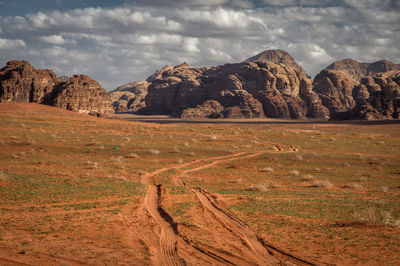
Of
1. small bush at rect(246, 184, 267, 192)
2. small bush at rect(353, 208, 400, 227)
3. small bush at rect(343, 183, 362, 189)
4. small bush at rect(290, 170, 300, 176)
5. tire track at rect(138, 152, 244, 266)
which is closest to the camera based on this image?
tire track at rect(138, 152, 244, 266)

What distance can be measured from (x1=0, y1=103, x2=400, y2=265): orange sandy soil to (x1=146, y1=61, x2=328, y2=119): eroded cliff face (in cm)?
12974

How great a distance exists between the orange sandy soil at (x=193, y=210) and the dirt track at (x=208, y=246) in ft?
0.12

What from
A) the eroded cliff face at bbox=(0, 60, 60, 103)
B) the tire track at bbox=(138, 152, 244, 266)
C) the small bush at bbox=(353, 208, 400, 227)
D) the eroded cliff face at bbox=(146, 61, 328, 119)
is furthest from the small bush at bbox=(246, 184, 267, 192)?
the eroded cliff face at bbox=(146, 61, 328, 119)

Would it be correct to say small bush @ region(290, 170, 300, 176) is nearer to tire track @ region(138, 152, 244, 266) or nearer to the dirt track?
tire track @ region(138, 152, 244, 266)

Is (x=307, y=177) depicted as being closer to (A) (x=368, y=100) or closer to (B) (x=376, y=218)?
(B) (x=376, y=218)

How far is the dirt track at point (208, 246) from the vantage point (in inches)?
403

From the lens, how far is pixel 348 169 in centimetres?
3027

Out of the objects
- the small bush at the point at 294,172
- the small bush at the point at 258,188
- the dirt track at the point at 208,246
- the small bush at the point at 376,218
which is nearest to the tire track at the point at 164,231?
the dirt track at the point at 208,246

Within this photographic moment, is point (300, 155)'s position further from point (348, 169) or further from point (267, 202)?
point (267, 202)

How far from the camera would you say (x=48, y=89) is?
9425 cm

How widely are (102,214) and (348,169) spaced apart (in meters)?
23.1

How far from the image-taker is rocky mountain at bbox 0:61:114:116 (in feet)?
283

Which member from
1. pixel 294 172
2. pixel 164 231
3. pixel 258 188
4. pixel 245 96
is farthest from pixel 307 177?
pixel 245 96

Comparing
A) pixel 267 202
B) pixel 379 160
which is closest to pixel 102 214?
pixel 267 202
